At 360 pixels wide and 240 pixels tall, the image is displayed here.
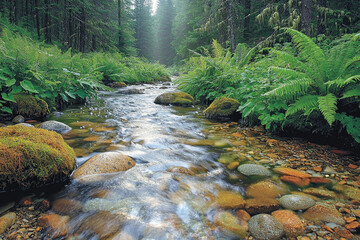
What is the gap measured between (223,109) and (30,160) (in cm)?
377

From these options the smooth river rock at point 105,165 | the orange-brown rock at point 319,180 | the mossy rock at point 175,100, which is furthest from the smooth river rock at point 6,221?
the mossy rock at point 175,100

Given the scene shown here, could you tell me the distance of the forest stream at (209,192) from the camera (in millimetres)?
1479

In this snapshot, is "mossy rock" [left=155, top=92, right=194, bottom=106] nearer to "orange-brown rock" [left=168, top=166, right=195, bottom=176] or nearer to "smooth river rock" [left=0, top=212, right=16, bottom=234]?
"orange-brown rock" [left=168, top=166, right=195, bottom=176]

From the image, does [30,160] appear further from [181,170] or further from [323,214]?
[323,214]

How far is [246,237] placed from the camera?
1440 millimetres

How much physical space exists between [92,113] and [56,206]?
3.56 metres

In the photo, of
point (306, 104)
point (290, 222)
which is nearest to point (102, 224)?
point (290, 222)

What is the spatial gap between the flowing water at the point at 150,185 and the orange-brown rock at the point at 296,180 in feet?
1.74

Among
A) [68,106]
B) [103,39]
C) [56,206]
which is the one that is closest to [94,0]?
[103,39]

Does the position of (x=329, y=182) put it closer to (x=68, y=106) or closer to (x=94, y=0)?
(x=68, y=106)

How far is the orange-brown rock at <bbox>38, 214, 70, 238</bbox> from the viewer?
1.42 metres

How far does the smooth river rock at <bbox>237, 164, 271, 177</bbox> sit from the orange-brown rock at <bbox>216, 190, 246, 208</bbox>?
0.45m

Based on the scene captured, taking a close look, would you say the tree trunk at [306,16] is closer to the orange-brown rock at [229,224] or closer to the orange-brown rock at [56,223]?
the orange-brown rock at [229,224]

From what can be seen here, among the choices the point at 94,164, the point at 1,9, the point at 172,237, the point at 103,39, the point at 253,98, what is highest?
the point at 1,9
